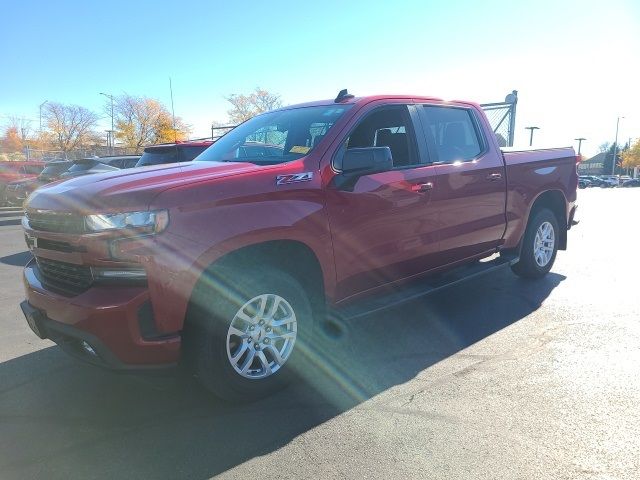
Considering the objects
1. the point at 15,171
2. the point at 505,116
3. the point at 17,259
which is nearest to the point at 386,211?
the point at 17,259

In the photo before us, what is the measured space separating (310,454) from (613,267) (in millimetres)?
5852

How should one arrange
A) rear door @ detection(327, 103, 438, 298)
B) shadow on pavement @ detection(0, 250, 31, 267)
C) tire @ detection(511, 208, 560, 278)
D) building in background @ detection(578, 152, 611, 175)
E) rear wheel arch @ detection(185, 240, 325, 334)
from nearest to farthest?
rear wheel arch @ detection(185, 240, 325, 334)
rear door @ detection(327, 103, 438, 298)
tire @ detection(511, 208, 560, 278)
shadow on pavement @ detection(0, 250, 31, 267)
building in background @ detection(578, 152, 611, 175)

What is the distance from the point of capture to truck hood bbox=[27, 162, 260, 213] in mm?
2770

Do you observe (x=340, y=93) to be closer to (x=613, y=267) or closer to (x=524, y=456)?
(x=524, y=456)

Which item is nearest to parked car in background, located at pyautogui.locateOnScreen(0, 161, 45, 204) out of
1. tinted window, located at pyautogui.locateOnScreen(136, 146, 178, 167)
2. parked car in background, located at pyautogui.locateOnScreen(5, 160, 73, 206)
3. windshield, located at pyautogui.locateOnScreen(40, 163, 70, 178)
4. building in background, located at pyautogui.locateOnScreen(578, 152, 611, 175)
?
parked car in background, located at pyautogui.locateOnScreen(5, 160, 73, 206)

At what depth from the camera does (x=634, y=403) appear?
3.13 m

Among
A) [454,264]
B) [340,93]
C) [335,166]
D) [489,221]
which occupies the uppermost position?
[340,93]

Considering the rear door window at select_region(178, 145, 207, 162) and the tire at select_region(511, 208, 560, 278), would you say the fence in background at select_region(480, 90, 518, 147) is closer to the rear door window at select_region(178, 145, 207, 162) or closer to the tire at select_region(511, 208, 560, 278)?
the tire at select_region(511, 208, 560, 278)

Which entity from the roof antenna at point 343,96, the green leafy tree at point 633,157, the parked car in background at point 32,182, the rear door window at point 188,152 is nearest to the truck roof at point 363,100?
the roof antenna at point 343,96

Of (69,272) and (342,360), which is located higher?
(69,272)

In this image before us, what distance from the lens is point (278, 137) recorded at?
4.20 metres

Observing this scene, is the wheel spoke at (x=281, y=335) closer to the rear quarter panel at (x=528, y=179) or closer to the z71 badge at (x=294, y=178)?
the z71 badge at (x=294, y=178)

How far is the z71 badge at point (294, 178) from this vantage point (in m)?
3.27

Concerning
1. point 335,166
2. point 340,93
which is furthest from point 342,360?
point 340,93
